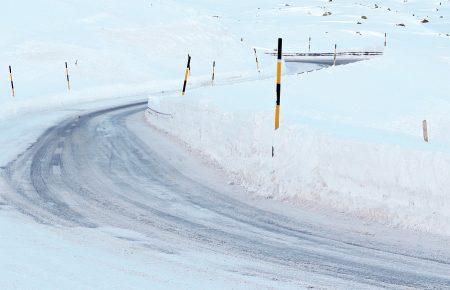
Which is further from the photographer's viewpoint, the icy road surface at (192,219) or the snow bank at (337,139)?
the snow bank at (337,139)

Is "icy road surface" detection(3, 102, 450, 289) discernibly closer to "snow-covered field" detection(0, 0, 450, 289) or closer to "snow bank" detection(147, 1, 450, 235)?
"snow-covered field" detection(0, 0, 450, 289)

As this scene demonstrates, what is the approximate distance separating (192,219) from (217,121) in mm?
4350

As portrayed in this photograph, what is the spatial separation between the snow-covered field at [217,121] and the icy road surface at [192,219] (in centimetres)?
22

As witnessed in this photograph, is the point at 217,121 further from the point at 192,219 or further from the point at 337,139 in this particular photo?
the point at 192,219

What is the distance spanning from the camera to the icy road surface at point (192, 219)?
17.5 ft

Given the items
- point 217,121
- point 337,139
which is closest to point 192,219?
point 337,139

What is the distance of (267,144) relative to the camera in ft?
29.8

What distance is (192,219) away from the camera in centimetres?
697

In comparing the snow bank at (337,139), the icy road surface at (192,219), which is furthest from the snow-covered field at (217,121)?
the icy road surface at (192,219)

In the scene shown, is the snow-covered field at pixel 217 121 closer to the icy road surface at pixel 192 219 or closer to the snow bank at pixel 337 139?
the snow bank at pixel 337 139

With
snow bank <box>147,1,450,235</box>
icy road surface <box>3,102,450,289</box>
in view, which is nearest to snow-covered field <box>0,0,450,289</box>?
snow bank <box>147,1,450,235</box>

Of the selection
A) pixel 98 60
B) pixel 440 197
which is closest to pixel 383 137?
pixel 440 197

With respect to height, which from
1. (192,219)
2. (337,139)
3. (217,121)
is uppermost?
(337,139)

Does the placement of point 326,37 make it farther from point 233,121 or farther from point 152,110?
point 233,121
